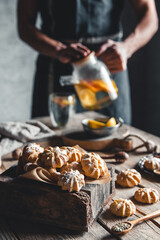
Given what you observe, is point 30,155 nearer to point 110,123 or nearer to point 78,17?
point 110,123

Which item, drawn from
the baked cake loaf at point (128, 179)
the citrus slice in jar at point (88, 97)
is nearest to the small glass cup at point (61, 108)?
the citrus slice in jar at point (88, 97)

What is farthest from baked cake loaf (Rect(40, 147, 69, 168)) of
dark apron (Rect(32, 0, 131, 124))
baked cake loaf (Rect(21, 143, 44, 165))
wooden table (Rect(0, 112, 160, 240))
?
dark apron (Rect(32, 0, 131, 124))

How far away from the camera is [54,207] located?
781 millimetres

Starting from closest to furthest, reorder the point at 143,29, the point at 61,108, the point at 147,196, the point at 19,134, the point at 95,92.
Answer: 1. the point at 147,196
2. the point at 95,92
3. the point at 19,134
4. the point at 61,108
5. the point at 143,29

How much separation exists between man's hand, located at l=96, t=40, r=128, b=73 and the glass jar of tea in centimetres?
15

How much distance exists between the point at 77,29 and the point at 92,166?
108 centimetres

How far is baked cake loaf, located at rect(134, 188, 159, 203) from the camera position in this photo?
87cm

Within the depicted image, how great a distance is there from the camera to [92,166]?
2.62 feet

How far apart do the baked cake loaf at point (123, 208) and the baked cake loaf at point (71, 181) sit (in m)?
0.12

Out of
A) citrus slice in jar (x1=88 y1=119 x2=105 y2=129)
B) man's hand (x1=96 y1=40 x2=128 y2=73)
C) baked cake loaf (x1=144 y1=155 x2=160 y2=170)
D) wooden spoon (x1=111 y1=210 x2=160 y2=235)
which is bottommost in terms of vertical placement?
wooden spoon (x1=111 y1=210 x2=160 y2=235)

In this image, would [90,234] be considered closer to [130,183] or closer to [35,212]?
[35,212]

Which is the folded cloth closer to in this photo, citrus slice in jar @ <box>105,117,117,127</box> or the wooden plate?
the wooden plate

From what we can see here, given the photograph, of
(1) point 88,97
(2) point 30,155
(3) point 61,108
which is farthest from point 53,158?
(3) point 61,108

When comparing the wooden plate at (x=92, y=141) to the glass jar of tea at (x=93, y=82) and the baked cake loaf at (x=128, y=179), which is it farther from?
the baked cake loaf at (x=128, y=179)
